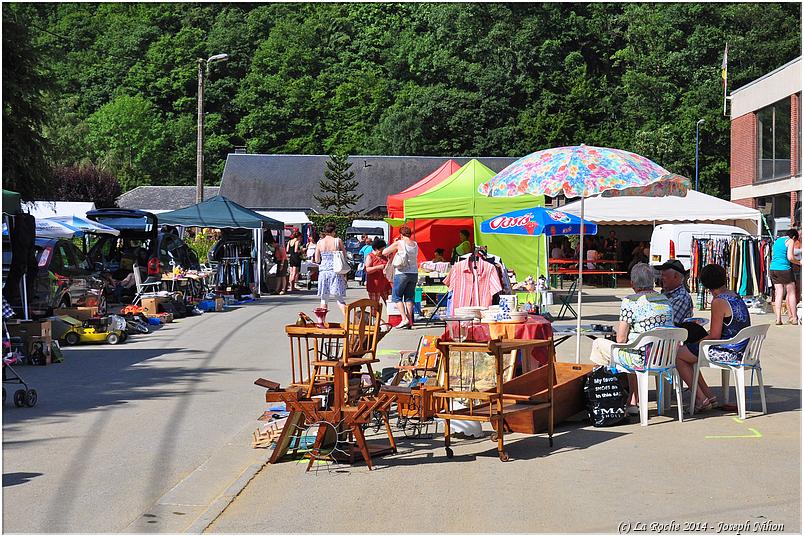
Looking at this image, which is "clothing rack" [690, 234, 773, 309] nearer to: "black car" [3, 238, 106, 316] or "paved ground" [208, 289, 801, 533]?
"black car" [3, 238, 106, 316]

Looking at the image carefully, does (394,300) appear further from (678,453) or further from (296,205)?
(296,205)

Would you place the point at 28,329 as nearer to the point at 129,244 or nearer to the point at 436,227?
the point at 129,244

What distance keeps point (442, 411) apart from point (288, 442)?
1247 millimetres

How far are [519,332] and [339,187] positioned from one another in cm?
5722

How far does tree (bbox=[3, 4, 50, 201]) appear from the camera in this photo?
1905 centimetres

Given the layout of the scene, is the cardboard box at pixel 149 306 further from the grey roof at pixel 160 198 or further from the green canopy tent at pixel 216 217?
the grey roof at pixel 160 198

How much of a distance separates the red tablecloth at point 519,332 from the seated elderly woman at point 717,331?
132 cm

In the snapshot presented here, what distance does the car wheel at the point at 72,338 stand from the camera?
16.1 meters

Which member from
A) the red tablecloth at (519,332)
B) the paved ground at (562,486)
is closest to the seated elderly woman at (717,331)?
the paved ground at (562,486)

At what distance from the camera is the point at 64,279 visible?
717 inches

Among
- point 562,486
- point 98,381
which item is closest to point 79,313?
point 98,381

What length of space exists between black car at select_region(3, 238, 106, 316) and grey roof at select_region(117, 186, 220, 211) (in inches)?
2191

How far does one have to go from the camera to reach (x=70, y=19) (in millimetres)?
79750

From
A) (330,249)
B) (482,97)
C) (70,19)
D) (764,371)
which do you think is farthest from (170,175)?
(764,371)
